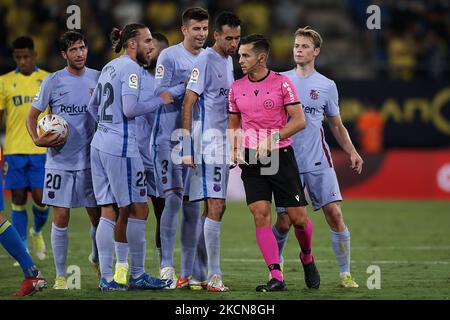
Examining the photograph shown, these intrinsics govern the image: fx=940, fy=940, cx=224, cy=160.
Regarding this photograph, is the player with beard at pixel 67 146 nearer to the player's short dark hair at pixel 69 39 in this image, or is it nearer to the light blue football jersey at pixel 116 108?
the player's short dark hair at pixel 69 39

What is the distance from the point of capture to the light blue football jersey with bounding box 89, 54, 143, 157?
882cm

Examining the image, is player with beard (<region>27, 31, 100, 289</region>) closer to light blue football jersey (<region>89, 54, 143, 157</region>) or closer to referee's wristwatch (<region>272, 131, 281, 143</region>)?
light blue football jersey (<region>89, 54, 143, 157</region>)

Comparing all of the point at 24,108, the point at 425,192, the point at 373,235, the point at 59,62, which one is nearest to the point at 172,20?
the point at 59,62

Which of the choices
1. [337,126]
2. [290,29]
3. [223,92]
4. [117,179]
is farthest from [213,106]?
[290,29]

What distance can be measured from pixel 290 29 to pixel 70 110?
1513 cm

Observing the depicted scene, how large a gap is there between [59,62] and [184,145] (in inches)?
476

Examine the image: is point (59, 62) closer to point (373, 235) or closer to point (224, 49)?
point (373, 235)

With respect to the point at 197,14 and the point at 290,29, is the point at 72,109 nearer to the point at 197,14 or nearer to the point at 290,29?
the point at 197,14

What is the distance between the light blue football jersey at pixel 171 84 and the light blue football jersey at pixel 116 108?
1.82ft

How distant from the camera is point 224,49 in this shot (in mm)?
9164

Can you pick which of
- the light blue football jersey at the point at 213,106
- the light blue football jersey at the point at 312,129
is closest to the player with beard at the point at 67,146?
the light blue football jersey at the point at 213,106

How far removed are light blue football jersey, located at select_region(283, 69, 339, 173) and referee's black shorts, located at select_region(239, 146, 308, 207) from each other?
25.4 inches

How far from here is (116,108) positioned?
29.1 feet
